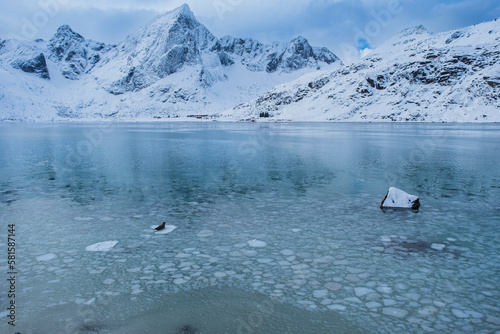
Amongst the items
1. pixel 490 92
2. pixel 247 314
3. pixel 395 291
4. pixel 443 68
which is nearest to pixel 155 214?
pixel 247 314

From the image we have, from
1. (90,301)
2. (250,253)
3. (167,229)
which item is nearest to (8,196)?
(167,229)

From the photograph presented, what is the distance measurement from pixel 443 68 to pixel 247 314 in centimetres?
15227

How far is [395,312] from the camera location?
511cm

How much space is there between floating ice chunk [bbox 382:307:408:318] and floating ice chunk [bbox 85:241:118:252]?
548cm

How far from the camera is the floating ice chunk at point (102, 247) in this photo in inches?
294

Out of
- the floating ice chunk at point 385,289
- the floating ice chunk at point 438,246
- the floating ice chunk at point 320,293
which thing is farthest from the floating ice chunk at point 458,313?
the floating ice chunk at point 438,246

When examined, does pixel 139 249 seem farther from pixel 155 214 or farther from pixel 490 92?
pixel 490 92

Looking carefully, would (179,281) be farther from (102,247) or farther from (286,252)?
(102,247)

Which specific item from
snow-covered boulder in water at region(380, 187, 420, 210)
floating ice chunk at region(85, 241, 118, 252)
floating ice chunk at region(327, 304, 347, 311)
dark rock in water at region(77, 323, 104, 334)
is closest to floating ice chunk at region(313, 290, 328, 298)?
floating ice chunk at region(327, 304, 347, 311)

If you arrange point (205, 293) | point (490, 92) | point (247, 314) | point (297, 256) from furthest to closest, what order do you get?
point (490, 92) → point (297, 256) → point (205, 293) → point (247, 314)

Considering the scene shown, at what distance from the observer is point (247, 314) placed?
5059 mm

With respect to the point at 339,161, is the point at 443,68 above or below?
above

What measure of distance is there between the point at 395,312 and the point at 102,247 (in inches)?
229

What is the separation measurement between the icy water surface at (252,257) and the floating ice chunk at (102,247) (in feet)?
0.28
